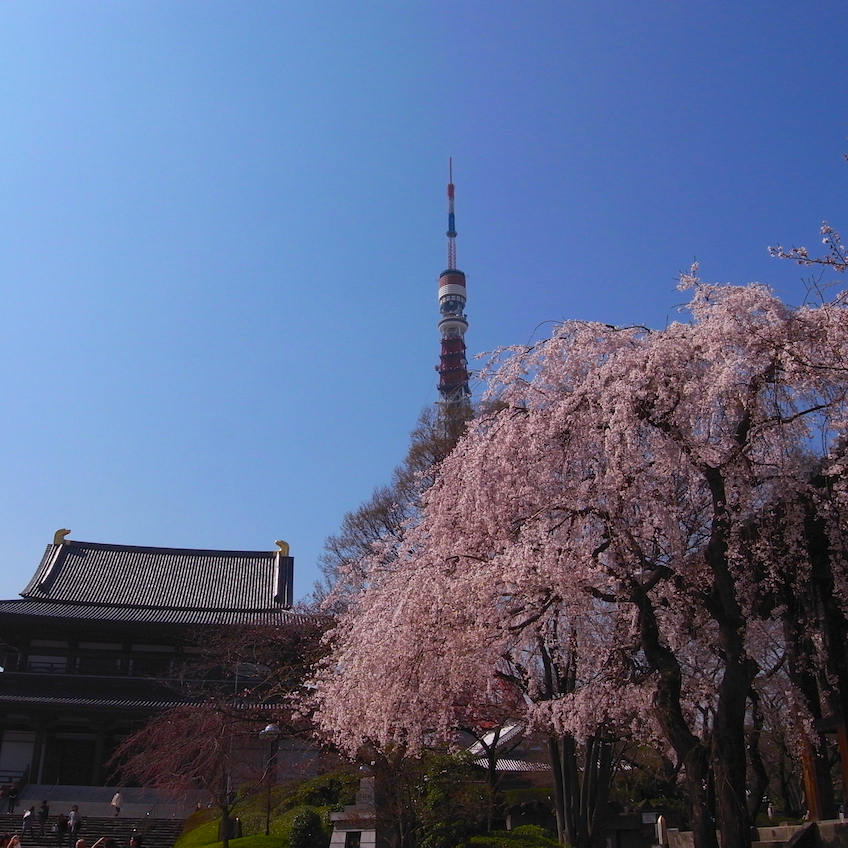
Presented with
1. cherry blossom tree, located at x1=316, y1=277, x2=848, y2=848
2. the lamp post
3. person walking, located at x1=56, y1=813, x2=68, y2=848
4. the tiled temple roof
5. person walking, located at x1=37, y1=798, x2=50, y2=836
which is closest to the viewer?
cherry blossom tree, located at x1=316, y1=277, x2=848, y2=848

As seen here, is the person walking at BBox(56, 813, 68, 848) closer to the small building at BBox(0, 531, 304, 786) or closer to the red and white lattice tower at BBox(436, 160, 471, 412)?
the small building at BBox(0, 531, 304, 786)

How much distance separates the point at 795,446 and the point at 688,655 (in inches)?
162

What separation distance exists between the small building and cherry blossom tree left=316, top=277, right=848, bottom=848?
22143mm

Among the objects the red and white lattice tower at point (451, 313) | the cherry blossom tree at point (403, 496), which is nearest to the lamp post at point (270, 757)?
the cherry blossom tree at point (403, 496)

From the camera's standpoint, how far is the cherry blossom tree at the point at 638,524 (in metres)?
9.18

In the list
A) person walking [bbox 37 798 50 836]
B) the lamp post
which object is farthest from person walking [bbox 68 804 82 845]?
the lamp post

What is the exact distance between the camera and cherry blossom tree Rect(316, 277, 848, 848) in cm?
918

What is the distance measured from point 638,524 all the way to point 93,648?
3196 centimetres

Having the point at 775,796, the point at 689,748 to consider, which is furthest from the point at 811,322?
the point at 775,796

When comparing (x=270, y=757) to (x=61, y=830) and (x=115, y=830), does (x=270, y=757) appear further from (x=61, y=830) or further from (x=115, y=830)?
(x=115, y=830)

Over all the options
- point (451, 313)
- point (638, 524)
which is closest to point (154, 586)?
point (638, 524)

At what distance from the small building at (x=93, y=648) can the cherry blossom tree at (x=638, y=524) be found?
22143 mm

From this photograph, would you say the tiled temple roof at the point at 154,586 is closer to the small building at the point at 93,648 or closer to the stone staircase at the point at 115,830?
the small building at the point at 93,648

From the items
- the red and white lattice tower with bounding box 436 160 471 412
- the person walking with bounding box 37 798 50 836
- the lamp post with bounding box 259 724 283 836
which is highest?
the red and white lattice tower with bounding box 436 160 471 412
